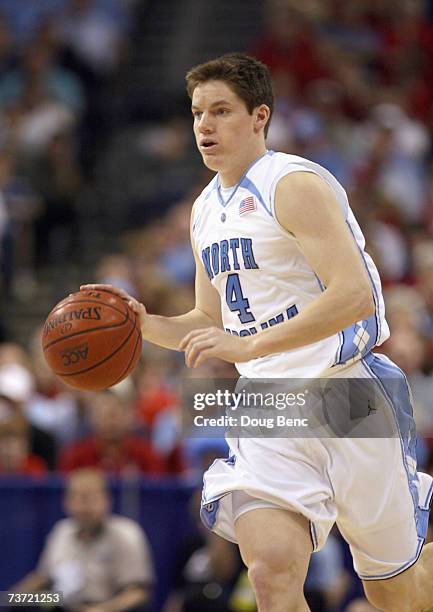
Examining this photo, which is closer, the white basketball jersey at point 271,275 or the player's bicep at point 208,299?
the white basketball jersey at point 271,275

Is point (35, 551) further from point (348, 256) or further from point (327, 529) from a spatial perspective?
point (348, 256)

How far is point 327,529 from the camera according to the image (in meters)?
4.46

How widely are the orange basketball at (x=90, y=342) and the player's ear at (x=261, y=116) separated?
868 mm

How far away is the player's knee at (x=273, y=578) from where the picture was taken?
167 inches

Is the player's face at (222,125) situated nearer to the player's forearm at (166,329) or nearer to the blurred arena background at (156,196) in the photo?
the player's forearm at (166,329)

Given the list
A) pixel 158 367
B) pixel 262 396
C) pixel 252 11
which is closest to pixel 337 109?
pixel 252 11

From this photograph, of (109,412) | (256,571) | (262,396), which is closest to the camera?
(256,571)

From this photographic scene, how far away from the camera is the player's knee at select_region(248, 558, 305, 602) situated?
423cm

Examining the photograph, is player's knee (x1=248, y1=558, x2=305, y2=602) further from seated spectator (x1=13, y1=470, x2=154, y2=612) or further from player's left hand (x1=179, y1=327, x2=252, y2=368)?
seated spectator (x1=13, y1=470, x2=154, y2=612)

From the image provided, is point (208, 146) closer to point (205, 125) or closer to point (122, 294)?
point (205, 125)

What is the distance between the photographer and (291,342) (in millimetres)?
4191

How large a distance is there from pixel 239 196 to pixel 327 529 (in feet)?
4.20

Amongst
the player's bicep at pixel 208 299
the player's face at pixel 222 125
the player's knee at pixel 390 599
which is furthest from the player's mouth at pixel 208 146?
the player's knee at pixel 390 599

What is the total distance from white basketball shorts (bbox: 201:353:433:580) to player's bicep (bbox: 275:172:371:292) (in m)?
0.48
